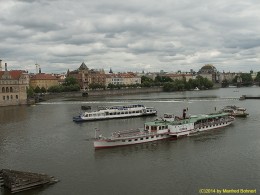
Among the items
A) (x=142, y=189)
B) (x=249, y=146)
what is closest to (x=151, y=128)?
(x=249, y=146)

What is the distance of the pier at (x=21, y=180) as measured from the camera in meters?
24.9

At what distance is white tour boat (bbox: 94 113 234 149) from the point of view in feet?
121

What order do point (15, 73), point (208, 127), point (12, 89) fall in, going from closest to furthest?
point (208, 127), point (12, 89), point (15, 73)

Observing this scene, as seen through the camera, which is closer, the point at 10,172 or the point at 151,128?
the point at 10,172

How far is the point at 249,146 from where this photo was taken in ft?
119

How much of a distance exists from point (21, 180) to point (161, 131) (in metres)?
18.1

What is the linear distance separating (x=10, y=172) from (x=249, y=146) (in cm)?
2132

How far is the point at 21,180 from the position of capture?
25266mm

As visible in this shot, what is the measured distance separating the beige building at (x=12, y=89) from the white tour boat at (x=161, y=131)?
5527 cm

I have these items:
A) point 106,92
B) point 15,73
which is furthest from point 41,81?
point 15,73

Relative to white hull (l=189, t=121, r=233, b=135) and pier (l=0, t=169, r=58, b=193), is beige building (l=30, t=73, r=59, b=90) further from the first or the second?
pier (l=0, t=169, r=58, b=193)

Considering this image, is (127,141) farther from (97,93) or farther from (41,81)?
(41,81)

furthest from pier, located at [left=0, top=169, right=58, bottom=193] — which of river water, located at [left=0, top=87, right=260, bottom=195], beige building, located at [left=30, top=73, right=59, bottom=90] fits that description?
beige building, located at [left=30, top=73, right=59, bottom=90]

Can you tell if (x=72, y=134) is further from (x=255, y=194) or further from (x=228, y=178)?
(x=255, y=194)
